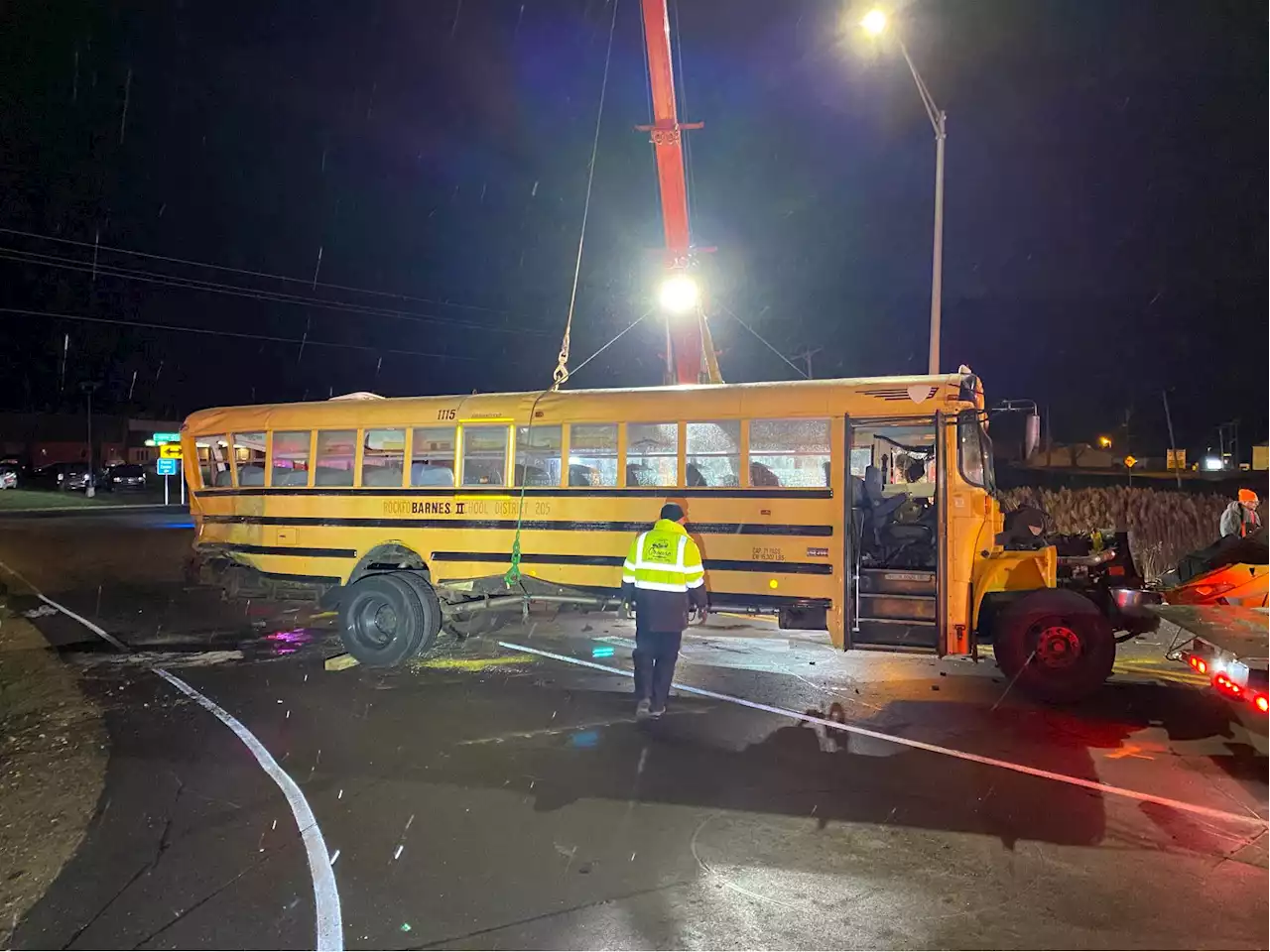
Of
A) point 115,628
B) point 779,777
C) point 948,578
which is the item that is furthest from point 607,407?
point 115,628

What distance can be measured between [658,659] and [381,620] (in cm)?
344

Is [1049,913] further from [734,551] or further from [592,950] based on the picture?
[734,551]

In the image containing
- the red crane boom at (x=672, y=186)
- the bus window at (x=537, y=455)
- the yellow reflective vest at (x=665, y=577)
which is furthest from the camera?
the red crane boom at (x=672, y=186)

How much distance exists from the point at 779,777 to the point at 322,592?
5908 mm

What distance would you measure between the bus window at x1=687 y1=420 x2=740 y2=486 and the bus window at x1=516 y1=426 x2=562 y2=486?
142cm

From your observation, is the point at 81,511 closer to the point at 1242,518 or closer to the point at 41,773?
the point at 41,773

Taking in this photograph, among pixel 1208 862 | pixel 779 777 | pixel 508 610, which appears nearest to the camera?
pixel 1208 862

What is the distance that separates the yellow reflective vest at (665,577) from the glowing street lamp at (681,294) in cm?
1001

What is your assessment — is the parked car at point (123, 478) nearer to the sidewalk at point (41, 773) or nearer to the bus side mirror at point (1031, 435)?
the sidewalk at point (41, 773)

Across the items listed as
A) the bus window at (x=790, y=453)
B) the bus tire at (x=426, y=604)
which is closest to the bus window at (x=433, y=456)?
the bus tire at (x=426, y=604)

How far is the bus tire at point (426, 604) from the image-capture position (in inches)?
330

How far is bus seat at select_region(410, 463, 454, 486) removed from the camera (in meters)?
8.62

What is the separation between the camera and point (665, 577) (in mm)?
6492

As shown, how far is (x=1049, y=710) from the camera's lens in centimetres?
677
